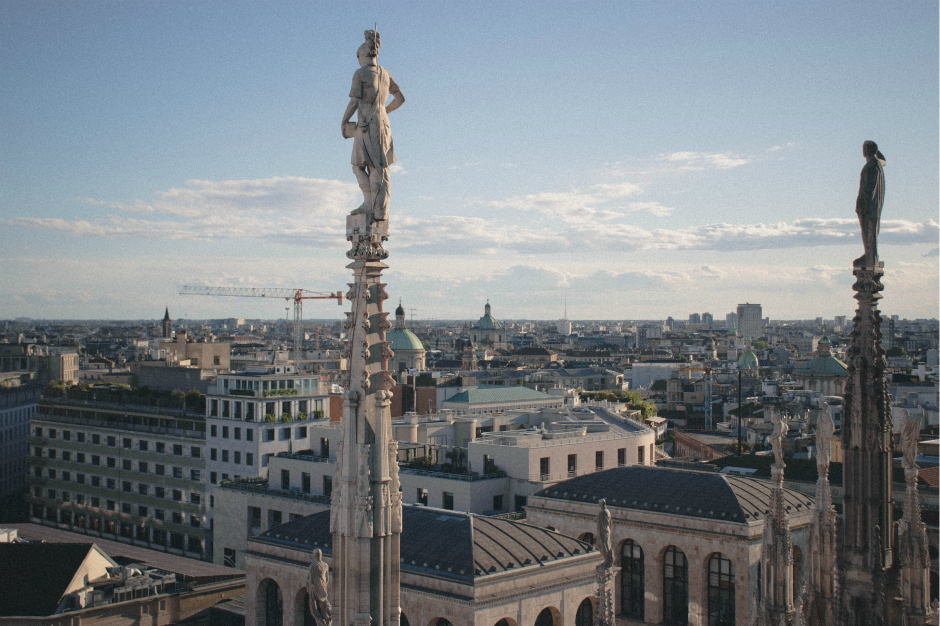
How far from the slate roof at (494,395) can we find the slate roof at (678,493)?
100 ft

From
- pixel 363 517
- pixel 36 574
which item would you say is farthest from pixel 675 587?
pixel 363 517

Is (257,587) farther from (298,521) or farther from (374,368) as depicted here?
(374,368)

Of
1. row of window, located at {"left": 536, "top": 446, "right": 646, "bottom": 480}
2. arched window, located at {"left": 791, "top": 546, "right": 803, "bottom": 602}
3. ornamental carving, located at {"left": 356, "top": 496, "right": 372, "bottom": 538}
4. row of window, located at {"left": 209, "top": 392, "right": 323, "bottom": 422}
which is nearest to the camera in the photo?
ornamental carving, located at {"left": 356, "top": 496, "right": 372, "bottom": 538}

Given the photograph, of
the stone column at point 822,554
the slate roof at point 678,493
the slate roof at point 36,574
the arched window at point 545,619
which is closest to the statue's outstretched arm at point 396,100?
the stone column at point 822,554

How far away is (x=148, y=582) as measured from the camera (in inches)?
1481

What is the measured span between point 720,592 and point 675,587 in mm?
1846

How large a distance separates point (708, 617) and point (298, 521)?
17421 millimetres

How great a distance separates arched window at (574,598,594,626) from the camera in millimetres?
32156

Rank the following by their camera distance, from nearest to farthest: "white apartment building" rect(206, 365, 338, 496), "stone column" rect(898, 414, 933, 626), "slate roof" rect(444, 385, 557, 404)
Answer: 1. "stone column" rect(898, 414, 933, 626)
2. "white apartment building" rect(206, 365, 338, 496)
3. "slate roof" rect(444, 385, 557, 404)

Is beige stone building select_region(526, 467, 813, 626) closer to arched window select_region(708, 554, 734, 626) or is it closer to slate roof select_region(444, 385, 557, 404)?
arched window select_region(708, 554, 734, 626)

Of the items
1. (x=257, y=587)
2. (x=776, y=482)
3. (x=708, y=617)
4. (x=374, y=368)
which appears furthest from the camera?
(x=257, y=587)

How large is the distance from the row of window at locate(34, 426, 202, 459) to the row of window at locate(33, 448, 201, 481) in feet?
3.60

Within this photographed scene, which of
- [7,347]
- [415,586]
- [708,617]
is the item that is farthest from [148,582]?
[7,347]

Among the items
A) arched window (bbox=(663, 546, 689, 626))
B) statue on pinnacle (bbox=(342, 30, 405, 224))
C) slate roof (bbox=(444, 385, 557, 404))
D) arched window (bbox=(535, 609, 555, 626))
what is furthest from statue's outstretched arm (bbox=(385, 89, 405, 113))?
slate roof (bbox=(444, 385, 557, 404))
